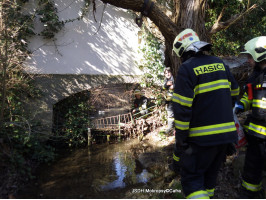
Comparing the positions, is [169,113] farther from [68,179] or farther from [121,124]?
[68,179]

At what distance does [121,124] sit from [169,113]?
1.96m

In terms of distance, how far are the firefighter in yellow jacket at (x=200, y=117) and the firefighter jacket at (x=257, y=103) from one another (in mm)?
748

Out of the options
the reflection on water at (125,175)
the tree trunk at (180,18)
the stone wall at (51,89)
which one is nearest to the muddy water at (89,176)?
the reflection on water at (125,175)

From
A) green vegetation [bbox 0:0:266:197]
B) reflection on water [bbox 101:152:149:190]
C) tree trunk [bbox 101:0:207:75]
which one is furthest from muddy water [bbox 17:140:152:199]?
tree trunk [bbox 101:0:207:75]

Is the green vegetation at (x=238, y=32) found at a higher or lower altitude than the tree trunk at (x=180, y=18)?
higher

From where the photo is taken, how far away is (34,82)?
21.5 ft

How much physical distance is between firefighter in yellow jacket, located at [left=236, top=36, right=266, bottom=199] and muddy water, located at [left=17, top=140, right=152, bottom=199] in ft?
6.66

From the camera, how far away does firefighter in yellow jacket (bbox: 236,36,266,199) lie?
2734 mm

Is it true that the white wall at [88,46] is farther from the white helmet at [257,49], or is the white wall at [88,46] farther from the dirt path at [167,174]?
the white helmet at [257,49]

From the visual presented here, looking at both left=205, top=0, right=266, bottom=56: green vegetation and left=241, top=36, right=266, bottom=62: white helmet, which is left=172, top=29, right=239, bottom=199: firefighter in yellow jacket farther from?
left=205, top=0, right=266, bottom=56: green vegetation

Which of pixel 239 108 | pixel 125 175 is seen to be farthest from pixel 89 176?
pixel 239 108

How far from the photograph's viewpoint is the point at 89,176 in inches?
193

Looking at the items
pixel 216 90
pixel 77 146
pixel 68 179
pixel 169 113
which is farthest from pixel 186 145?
pixel 77 146

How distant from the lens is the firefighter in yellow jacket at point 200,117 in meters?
2.17
